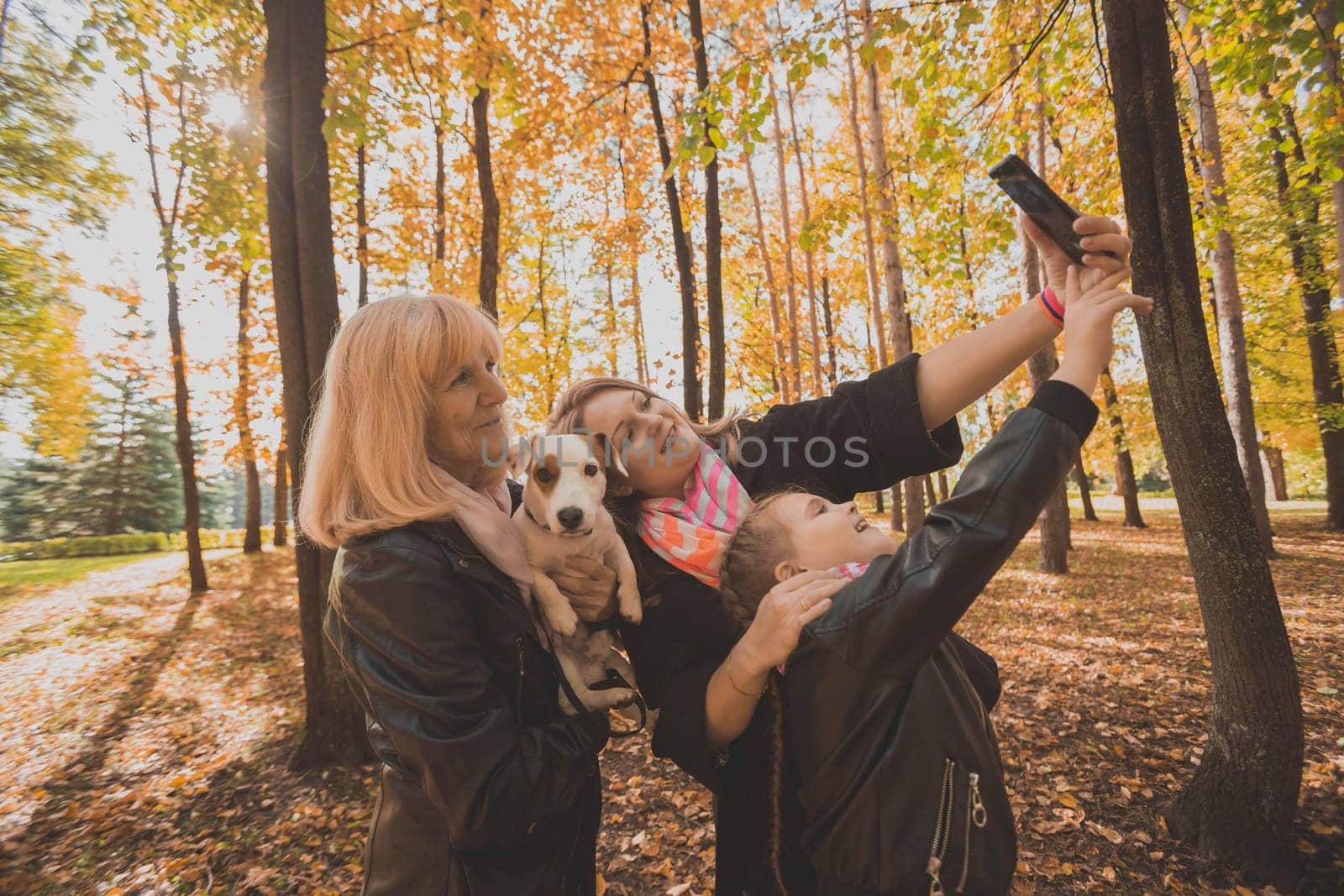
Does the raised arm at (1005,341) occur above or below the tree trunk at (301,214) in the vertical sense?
below

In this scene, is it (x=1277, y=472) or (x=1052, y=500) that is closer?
(x=1052, y=500)

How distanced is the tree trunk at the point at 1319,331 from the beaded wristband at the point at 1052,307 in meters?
15.5

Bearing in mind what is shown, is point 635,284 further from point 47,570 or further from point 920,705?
point 47,570

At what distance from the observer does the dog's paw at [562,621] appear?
2.21 m

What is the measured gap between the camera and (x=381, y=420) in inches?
68.4

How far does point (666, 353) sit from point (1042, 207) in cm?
1272

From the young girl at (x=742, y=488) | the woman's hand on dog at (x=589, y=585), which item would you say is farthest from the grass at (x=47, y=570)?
the young girl at (x=742, y=488)

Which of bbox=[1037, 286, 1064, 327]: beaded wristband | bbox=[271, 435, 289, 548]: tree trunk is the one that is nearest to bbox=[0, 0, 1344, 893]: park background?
bbox=[1037, 286, 1064, 327]: beaded wristband

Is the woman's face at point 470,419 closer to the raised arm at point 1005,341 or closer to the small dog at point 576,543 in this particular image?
the small dog at point 576,543

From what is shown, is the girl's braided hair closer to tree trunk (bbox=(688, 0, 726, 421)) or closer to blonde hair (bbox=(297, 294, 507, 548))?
blonde hair (bbox=(297, 294, 507, 548))

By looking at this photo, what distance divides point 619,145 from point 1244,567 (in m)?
10.9

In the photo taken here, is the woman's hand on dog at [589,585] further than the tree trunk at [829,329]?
No

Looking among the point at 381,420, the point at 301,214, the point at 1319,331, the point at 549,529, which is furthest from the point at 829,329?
the point at 381,420

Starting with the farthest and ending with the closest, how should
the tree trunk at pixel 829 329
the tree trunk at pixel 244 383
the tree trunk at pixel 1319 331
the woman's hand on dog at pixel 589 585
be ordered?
the tree trunk at pixel 829 329
the tree trunk at pixel 244 383
the tree trunk at pixel 1319 331
the woman's hand on dog at pixel 589 585
